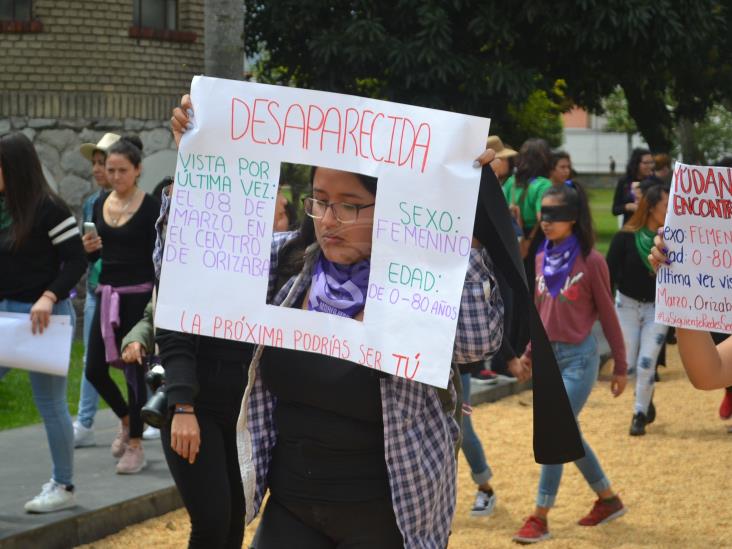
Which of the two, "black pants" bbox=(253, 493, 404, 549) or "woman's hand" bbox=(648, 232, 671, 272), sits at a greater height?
"woman's hand" bbox=(648, 232, 671, 272)

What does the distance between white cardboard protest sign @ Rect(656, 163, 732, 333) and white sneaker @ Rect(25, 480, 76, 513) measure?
342 centimetres

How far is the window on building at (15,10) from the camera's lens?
1401cm

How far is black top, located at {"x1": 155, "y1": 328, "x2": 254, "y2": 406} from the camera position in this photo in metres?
3.97

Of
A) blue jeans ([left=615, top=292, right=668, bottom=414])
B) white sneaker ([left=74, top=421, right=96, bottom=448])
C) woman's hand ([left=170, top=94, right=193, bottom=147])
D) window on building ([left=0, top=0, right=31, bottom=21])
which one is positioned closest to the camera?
woman's hand ([left=170, top=94, right=193, bottom=147])

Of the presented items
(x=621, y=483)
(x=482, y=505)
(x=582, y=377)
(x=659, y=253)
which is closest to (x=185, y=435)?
(x=659, y=253)

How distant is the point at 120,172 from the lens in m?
7.09

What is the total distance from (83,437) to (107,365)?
0.80 metres

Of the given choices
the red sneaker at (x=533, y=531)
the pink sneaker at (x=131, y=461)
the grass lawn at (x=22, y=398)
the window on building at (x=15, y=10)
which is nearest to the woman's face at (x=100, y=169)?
the grass lawn at (x=22, y=398)

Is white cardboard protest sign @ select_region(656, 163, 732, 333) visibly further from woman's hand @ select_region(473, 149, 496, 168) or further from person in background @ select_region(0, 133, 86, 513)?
person in background @ select_region(0, 133, 86, 513)

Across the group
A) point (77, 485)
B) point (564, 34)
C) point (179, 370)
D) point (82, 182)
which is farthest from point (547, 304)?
point (564, 34)

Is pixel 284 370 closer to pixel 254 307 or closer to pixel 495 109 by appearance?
pixel 254 307

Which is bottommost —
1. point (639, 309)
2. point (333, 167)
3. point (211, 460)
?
point (639, 309)

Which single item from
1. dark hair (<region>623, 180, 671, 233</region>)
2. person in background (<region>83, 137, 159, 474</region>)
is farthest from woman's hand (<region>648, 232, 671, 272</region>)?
dark hair (<region>623, 180, 671, 233</region>)

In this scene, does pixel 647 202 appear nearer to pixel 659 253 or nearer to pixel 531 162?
pixel 531 162
